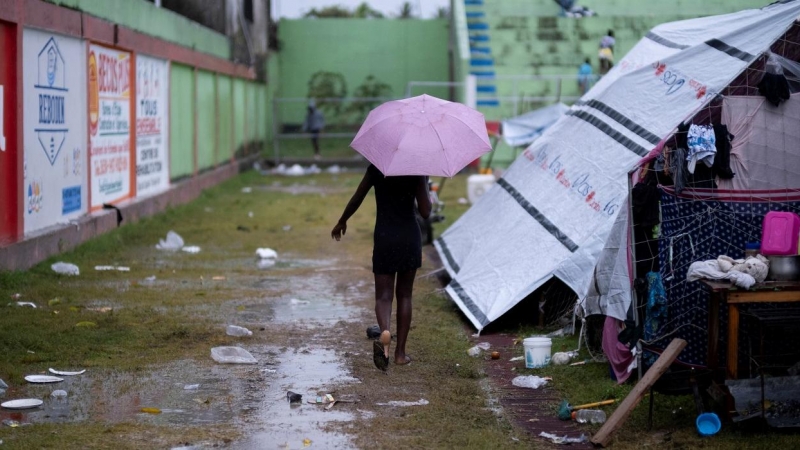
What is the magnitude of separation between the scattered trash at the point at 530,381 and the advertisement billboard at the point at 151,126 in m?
10.6

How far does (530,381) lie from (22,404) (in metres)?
3.37

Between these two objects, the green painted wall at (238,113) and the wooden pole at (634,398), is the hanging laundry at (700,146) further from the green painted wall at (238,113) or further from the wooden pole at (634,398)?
the green painted wall at (238,113)

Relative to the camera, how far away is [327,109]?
34750 mm

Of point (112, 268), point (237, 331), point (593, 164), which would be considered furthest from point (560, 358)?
point (112, 268)

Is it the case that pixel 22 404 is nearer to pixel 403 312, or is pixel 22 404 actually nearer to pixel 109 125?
pixel 403 312

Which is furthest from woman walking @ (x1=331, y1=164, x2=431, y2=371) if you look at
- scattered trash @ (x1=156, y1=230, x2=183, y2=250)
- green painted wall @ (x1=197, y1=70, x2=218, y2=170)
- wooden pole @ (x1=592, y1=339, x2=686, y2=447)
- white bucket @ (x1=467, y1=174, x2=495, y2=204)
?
green painted wall @ (x1=197, y1=70, x2=218, y2=170)

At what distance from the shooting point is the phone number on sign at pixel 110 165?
46.0 ft

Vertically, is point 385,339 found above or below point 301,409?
above

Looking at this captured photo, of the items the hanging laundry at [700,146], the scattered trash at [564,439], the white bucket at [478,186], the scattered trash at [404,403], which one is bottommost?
the scattered trash at [564,439]

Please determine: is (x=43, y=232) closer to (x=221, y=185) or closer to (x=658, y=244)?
(x=658, y=244)

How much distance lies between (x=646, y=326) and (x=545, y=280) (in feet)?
6.64

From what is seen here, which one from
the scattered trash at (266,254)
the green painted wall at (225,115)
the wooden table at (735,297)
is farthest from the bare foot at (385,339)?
the green painted wall at (225,115)

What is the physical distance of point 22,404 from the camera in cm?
628

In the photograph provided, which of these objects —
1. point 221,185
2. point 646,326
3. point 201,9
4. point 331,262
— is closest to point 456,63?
point 201,9
